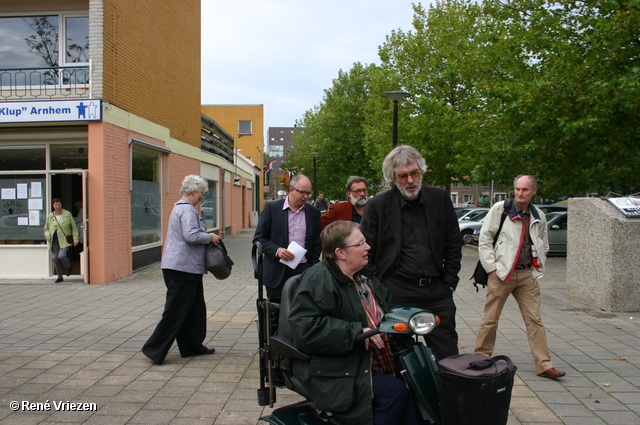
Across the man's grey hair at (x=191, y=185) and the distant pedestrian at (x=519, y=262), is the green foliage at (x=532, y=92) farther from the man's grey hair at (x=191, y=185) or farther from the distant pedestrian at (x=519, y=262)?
the man's grey hair at (x=191, y=185)

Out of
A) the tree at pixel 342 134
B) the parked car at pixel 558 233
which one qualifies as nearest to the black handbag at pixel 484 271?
the parked car at pixel 558 233

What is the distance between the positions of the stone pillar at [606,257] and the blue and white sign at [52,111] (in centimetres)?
875

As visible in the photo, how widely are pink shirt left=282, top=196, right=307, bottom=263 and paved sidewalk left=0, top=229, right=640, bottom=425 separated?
1.29m

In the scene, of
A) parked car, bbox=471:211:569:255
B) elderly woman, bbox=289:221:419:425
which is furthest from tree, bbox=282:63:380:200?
elderly woman, bbox=289:221:419:425

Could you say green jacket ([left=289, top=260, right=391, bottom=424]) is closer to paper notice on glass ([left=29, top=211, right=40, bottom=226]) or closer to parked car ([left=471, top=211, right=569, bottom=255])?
paper notice on glass ([left=29, top=211, right=40, bottom=226])

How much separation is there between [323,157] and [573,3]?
2453 cm

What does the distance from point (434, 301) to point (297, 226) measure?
6.53 ft

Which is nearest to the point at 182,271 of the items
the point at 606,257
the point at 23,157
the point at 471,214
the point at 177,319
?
the point at 177,319

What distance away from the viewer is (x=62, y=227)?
10.3 m

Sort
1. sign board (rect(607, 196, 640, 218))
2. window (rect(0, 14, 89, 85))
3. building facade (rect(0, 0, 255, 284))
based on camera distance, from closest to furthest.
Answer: sign board (rect(607, 196, 640, 218))
building facade (rect(0, 0, 255, 284))
window (rect(0, 14, 89, 85))

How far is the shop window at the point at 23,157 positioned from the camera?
10.9 metres

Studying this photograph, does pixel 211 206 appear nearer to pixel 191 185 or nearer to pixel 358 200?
pixel 358 200

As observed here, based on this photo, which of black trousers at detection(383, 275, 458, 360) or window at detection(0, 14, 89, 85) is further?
window at detection(0, 14, 89, 85)

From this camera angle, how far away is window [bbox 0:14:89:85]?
36.9ft
